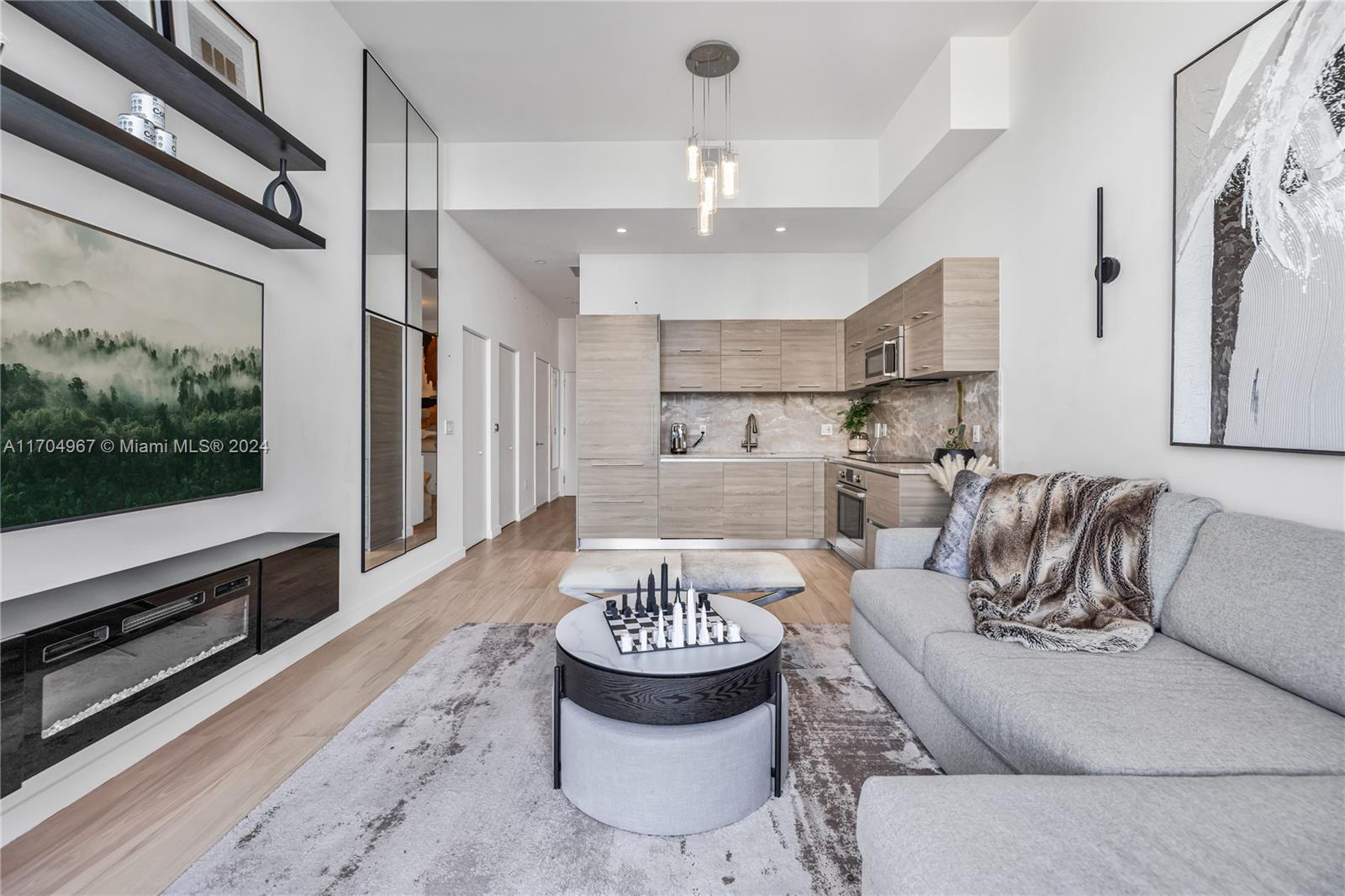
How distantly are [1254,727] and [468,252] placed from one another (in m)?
5.25

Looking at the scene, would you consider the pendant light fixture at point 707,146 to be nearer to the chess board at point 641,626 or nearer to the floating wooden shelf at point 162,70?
the floating wooden shelf at point 162,70

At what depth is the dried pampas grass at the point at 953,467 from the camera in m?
3.15

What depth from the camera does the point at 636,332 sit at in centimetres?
512

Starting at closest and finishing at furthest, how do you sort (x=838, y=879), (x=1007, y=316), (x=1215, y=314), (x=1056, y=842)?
(x=1056, y=842), (x=838, y=879), (x=1215, y=314), (x=1007, y=316)

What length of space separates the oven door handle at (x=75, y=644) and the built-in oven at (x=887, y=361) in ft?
13.5

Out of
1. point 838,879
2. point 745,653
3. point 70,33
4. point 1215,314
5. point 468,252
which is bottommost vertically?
point 838,879

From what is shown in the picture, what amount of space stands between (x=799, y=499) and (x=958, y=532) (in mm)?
2630

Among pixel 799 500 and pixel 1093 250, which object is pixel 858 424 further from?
pixel 1093 250

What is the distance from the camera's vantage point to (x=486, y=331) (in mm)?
5320

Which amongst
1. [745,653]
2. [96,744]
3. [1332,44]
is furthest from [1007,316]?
[96,744]

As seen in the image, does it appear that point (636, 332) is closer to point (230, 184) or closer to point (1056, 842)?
point (230, 184)

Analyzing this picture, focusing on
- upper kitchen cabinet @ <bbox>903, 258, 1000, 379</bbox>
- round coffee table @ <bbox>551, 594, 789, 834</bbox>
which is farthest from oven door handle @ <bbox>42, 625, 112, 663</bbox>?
upper kitchen cabinet @ <bbox>903, 258, 1000, 379</bbox>

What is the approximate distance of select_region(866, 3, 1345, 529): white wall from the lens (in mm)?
1935

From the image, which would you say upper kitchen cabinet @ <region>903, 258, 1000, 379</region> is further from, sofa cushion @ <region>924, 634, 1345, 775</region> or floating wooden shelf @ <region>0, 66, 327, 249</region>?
floating wooden shelf @ <region>0, 66, 327, 249</region>
